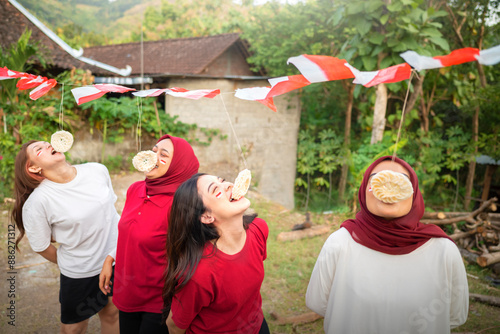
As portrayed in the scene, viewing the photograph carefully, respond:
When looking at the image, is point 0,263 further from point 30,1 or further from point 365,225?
point 30,1

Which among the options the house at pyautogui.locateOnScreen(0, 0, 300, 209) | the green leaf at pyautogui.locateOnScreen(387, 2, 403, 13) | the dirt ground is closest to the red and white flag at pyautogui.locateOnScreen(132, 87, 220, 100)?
the dirt ground

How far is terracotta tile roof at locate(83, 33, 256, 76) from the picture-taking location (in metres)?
8.85

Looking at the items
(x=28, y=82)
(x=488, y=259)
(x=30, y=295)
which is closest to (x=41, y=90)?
(x=28, y=82)

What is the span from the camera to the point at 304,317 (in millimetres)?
3086

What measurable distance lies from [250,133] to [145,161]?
24.3ft

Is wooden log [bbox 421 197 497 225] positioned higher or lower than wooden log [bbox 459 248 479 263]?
higher

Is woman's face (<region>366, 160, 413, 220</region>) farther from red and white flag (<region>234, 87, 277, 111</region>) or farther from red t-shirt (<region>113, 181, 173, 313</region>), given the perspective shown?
red t-shirt (<region>113, 181, 173, 313</region>)

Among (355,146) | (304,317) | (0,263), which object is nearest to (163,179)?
(304,317)

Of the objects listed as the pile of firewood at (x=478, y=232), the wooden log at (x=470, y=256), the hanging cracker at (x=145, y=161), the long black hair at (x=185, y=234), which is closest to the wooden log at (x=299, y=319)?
the long black hair at (x=185, y=234)

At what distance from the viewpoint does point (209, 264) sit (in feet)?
4.87

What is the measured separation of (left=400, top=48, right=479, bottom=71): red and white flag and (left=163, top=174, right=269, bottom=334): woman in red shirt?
1014mm

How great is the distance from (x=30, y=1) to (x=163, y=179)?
9591mm

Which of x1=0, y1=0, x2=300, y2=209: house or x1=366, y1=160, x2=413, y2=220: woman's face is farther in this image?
x1=0, y1=0, x2=300, y2=209: house

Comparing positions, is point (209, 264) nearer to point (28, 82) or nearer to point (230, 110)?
point (28, 82)
